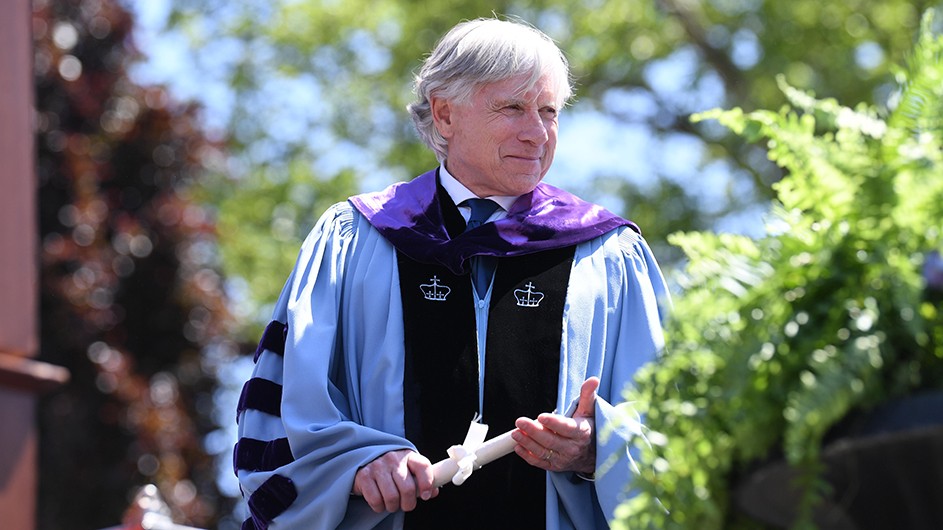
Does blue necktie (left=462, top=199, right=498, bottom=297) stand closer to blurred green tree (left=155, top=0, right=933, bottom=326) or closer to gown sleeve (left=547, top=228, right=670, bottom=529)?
gown sleeve (left=547, top=228, right=670, bottom=529)

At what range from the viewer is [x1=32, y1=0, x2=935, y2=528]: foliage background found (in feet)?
47.2

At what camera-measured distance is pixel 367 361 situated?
3.91 m

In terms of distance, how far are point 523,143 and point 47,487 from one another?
10853mm

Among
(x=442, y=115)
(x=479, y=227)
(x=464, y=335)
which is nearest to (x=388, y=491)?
(x=464, y=335)

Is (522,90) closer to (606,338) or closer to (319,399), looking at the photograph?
(606,338)

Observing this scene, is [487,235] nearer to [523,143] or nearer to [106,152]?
[523,143]

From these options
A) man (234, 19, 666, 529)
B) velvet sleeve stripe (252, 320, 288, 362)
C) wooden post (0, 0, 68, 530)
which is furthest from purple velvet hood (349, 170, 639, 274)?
wooden post (0, 0, 68, 530)

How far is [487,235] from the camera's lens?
4.05 meters

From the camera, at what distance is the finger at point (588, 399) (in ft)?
11.5

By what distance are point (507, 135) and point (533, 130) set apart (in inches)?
3.1

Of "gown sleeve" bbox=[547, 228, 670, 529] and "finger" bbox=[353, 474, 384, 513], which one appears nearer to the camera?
"finger" bbox=[353, 474, 384, 513]

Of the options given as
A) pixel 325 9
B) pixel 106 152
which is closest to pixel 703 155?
pixel 325 9

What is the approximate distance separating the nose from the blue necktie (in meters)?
0.22

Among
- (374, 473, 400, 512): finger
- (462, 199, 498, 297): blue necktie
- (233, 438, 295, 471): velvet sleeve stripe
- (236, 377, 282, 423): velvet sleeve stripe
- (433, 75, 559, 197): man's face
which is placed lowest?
(233, 438, 295, 471): velvet sleeve stripe
